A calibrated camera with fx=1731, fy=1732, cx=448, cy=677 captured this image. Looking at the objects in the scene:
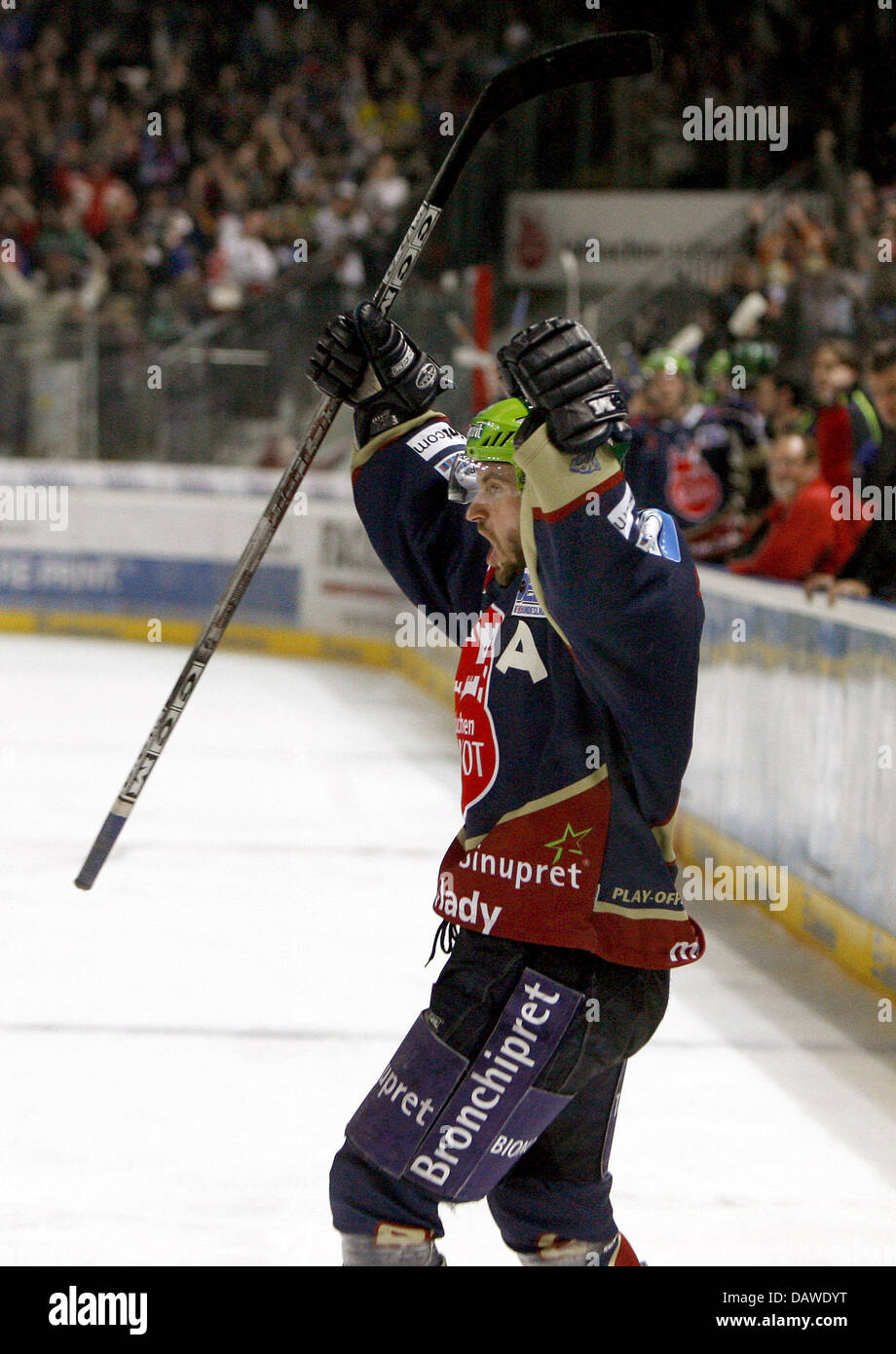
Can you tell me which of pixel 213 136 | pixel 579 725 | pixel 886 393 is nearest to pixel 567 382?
pixel 579 725

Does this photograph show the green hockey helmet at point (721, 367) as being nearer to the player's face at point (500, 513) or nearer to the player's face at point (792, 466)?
the player's face at point (792, 466)

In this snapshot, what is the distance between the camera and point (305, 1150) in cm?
376

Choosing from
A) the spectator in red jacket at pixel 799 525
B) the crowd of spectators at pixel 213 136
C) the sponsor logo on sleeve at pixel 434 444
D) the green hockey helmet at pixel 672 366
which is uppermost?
the crowd of spectators at pixel 213 136

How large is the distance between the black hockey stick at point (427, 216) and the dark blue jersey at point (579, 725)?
0.50 meters

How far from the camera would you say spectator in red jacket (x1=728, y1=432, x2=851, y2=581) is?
6223 mm

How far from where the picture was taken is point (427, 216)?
111 inches

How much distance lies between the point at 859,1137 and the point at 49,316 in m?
10.2

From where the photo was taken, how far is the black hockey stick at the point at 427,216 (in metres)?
2.66

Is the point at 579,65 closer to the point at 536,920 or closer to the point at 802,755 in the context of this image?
the point at 536,920

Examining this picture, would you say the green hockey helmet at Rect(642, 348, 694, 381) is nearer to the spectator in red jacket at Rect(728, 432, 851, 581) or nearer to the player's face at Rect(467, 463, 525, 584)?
the spectator in red jacket at Rect(728, 432, 851, 581)

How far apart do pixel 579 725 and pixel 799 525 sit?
4237 millimetres

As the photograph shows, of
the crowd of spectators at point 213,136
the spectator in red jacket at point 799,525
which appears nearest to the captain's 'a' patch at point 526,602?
the spectator in red jacket at point 799,525
